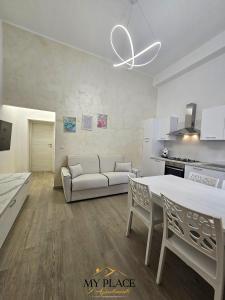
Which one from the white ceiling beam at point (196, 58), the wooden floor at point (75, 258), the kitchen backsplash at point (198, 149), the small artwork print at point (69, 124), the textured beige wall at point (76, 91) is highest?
the white ceiling beam at point (196, 58)

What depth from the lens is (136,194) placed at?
1.74 meters

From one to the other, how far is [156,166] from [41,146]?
4435 mm

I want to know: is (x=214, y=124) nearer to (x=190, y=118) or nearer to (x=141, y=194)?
(x=190, y=118)

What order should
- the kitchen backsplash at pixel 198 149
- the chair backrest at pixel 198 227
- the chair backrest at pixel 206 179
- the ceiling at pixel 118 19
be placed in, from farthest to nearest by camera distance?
the kitchen backsplash at pixel 198 149
the ceiling at pixel 118 19
the chair backrest at pixel 206 179
the chair backrest at pixel 198 227

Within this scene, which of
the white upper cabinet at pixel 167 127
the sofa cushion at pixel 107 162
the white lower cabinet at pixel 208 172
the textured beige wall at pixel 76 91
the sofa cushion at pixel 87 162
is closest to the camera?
the white lower cabinet at pixel 208 172

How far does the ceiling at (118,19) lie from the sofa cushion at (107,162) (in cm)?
289

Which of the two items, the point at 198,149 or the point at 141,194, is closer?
the point at 141,194

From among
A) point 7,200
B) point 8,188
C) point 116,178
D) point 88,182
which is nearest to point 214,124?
point 116,178

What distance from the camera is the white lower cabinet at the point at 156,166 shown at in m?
3.88

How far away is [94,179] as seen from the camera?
10.1 ft

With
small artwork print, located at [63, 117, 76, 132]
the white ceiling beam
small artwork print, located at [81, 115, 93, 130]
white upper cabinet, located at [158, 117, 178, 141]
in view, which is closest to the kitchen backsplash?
white upper cabinet, located at [158, 117, 178, 141]

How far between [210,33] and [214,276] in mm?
4098

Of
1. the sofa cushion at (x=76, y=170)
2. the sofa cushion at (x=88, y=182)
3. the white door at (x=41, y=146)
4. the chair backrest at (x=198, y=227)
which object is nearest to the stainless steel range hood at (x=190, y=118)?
the sofa cushion at (x=88, y=182)

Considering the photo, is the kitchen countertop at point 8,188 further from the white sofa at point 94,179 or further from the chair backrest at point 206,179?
the chair backrest at point 206,179
